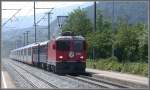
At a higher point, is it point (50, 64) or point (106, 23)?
point (106, 23)

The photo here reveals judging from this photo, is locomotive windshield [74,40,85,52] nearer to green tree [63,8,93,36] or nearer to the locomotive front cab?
the locomotive front cab

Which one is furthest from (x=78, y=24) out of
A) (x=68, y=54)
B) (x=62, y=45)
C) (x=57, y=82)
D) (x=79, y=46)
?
(x=57, y=82)

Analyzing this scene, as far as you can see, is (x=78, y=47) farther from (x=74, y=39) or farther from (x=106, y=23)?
(x=106, y=23)

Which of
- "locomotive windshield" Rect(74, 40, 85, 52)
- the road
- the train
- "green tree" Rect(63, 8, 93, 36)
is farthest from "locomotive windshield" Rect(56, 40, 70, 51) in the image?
"green tree" Rect(63, 8, 93, 36)

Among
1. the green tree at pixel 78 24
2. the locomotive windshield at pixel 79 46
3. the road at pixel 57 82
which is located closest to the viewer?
the road at pixel 57 82

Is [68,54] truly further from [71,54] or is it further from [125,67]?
[125,67]

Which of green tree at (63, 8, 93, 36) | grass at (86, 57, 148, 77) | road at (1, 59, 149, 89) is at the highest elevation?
green tree at (63, 8, 93, 36)

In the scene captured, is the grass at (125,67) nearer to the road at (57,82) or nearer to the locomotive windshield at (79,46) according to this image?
the road at (57,82)

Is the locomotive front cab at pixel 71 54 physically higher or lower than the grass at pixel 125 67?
higher

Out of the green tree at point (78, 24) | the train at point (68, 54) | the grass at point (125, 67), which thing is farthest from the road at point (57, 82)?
the green tree at point (78, 24)

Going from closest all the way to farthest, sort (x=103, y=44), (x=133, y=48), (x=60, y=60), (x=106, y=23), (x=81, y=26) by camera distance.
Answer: (x=60, y=60) < (x=103, y=44) < (x=133, y=48) < (x=81, y=26) < (x=106, y=23)

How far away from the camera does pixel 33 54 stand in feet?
188

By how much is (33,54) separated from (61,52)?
2055cm

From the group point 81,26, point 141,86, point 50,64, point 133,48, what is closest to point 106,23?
point 81,26
